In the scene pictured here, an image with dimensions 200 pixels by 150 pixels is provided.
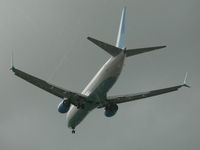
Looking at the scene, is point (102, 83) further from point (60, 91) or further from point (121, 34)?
point (121, 34)

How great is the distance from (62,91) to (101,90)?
5015 millimetres

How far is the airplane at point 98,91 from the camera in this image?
74.5m

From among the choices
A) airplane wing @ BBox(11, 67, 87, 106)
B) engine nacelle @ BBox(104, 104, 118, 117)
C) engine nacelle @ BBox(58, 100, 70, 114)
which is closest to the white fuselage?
airplane wing @ BBox(11, 67, 87, 106)

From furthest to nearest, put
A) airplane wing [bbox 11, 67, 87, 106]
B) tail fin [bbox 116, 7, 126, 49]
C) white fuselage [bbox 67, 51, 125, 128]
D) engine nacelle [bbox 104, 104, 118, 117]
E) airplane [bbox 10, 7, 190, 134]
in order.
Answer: tail fin [bbox 116, 7, 126, 49]
engine nacelle [bbox 104, 104, 118, 117]
white fuselage [bbox 67, 51, 125, 128]
airplane [bbox 10, 7, 190, 134]
airplane wing [bbox 11, 67, 87, 106]

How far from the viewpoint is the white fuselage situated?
75.3 meters

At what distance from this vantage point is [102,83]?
76250 mm

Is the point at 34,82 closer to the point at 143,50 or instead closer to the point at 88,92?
the point at 88,92

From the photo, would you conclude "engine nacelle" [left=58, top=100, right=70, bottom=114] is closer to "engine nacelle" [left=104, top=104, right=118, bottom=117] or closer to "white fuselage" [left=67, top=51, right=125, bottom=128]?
"white fuselage" [left=67, top=51, right=125, bottom=128]

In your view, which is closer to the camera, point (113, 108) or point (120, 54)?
point (120, 54)

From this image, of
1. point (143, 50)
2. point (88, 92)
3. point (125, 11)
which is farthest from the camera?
point (125, 11)

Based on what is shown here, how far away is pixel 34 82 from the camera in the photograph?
73.5 m

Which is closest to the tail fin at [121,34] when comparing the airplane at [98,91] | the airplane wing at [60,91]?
the airplane at [98,91]

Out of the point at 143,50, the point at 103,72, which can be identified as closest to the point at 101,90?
the point at 103,72

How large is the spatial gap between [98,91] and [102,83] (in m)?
1.38
